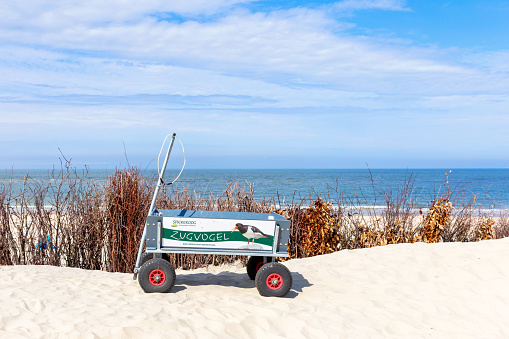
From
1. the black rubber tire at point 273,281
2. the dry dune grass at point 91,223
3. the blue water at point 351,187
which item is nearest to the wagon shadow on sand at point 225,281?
the black rubber tire at point 273,281

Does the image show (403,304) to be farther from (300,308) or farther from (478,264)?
(478,264)

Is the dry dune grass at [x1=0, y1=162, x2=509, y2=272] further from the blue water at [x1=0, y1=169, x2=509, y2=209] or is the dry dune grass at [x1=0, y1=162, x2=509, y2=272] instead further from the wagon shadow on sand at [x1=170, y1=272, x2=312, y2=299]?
the wagon shadow on sand at [x1=170, y1=272, x2=312, y2=299]

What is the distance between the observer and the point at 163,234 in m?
4.61

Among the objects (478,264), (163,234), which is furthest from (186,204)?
(478,264)

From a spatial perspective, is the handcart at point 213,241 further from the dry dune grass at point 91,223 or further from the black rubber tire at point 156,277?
the dry dune grass at point 91,223

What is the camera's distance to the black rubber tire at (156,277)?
15.1 feet

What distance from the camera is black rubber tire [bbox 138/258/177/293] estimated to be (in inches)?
181

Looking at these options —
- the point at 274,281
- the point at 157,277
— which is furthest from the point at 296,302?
the point at 157,277

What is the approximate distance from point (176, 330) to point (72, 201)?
11.4ft

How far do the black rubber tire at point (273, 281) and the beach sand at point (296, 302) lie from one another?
10 cm

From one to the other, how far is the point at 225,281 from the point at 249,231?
3.67 feet

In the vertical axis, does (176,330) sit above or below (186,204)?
below

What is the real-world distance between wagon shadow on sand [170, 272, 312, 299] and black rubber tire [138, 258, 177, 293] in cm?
20

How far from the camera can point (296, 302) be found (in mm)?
4652
